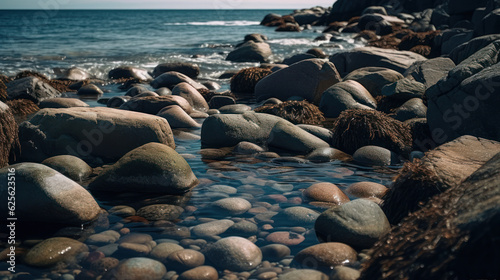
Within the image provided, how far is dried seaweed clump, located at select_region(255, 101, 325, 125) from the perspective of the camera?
28.7 feet

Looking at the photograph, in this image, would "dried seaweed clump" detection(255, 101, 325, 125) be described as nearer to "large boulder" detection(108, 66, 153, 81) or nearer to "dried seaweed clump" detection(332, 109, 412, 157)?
"dried seaweed clump" detection(332, 109, 412, 157)

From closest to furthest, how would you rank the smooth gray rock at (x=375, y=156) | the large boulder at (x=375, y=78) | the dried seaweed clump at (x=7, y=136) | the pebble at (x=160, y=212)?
the pebble at (x=160, y=212) < the dried seaweed clump at (x=7, y=136) < the smooth gray rock at (x=375, y=156) < the large boulder at (x=375, y=78)

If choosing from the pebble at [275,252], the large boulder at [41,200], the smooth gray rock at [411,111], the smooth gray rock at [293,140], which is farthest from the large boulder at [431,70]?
the large boulder at [41,200]

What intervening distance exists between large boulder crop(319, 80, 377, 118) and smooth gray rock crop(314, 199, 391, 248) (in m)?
5.34

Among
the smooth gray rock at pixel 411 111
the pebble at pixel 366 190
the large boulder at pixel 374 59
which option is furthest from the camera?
the large boulder at pixel 374 59

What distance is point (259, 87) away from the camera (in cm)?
1158

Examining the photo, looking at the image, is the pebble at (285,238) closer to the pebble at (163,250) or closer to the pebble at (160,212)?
the pebble at (163,250)

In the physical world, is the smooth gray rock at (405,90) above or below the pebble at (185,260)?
above

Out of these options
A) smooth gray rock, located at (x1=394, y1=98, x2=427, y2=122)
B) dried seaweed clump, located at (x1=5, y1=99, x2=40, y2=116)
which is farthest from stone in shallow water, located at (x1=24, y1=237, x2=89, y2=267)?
dried seaweed clump, located at (x1=5, y1=99, x2=40, y2=116)

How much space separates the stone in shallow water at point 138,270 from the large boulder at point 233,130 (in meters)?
3.88

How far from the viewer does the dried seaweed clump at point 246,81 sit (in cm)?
1311

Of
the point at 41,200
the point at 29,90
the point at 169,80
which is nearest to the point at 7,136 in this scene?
the point at 41,200

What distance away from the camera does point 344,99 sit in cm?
920

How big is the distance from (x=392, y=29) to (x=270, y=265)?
32.0 metres
